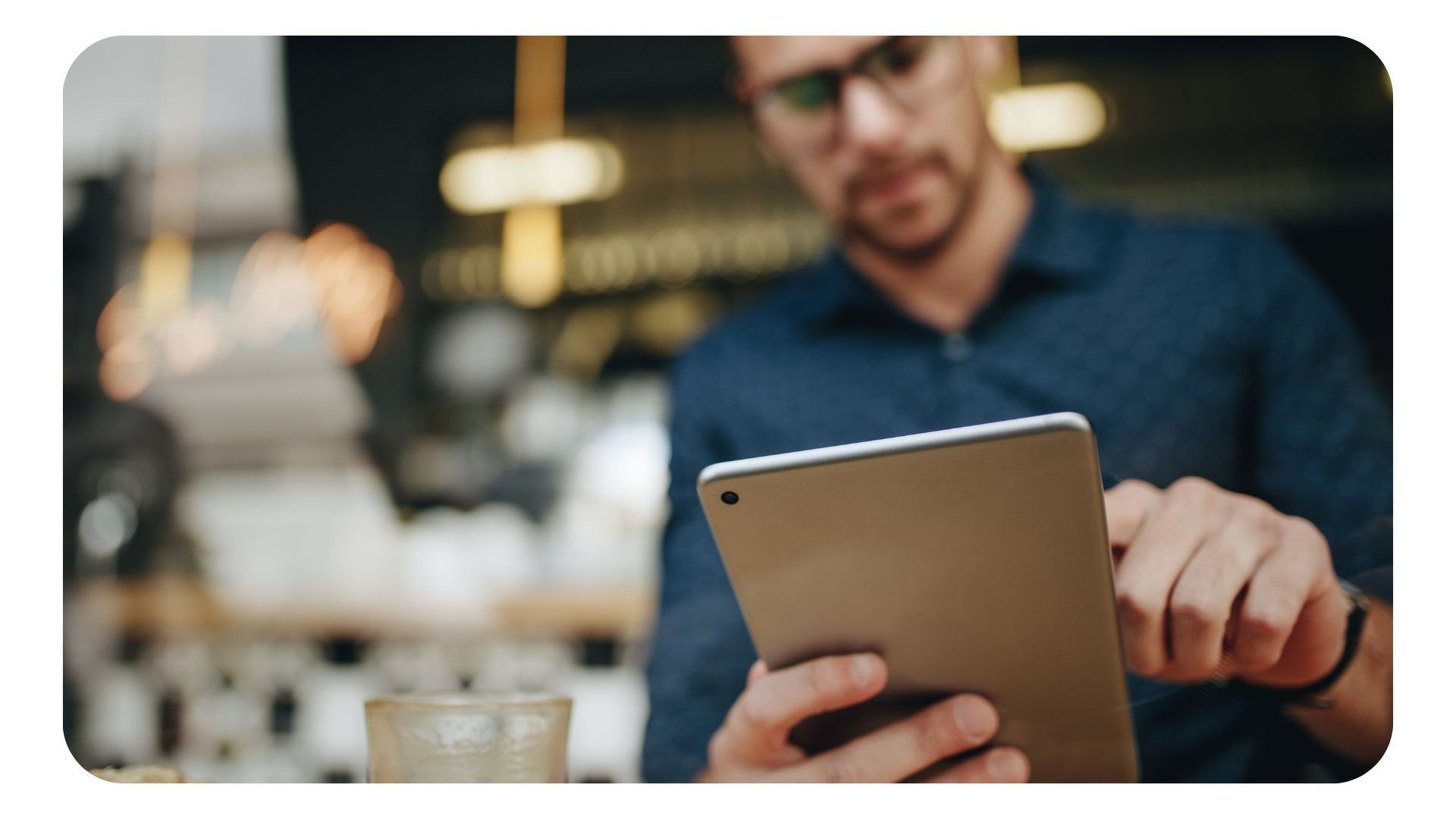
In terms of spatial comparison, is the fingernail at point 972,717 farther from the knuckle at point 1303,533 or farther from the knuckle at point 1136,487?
the knuckle at point 1303,533

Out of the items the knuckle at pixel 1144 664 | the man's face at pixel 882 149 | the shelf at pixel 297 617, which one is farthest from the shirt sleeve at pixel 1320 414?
the shelf at pixel 297 617

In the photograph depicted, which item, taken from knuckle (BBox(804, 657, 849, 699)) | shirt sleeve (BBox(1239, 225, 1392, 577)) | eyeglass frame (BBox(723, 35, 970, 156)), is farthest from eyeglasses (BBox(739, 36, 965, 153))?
knuckle (BBox(804, 657, 849, 699))

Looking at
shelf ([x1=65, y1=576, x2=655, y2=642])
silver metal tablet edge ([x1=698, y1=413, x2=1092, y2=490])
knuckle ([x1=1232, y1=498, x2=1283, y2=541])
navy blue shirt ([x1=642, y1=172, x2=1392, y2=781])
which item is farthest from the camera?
shelf ([x1=65, y1=576, x2=655, y2=642])

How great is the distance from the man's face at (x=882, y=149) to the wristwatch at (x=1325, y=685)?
63 centimetres

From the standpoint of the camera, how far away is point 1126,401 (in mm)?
1474

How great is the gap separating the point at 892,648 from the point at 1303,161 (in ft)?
2.76

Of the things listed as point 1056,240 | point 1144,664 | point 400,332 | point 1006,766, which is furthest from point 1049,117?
point 400,332

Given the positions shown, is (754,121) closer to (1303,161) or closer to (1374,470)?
(1303,161)

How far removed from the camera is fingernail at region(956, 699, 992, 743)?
1189mm

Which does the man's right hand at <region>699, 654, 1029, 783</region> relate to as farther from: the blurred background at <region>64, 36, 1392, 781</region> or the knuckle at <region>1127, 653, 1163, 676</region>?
the blurred background at <region>64, 36, 1392, 781</region>

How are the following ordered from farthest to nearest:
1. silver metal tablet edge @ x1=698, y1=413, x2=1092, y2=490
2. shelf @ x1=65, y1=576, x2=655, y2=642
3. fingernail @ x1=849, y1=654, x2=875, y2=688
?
shelf @ x1=65, y1=576, x2=655, y2=642, fingernail @ x1=849, y1=654, x2=875, y2=688, silver metal tablet edge @ x1=698, y1=413, x2=1092, y2=490

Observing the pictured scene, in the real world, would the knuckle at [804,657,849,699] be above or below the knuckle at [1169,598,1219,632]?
below

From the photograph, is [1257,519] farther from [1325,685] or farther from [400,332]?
[400,332]
